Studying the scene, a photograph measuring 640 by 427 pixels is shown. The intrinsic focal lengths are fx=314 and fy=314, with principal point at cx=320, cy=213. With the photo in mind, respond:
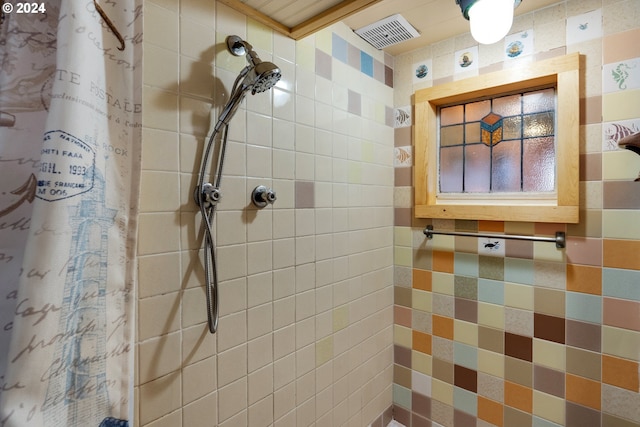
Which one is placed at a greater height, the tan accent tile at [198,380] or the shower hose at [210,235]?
the shower hose at [210,235]

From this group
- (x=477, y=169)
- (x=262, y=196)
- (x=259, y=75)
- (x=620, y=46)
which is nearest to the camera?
(x=259, y=75)

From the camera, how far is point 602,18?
49.4 inches

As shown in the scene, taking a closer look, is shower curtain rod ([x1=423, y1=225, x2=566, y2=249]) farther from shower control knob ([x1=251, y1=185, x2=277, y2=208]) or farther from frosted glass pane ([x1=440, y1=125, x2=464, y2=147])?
shower control knob ([x1=251, y1=185, x2=277, y2=208])

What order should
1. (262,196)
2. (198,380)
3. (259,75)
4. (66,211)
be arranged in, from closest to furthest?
1. (66,211)
2. (259,75)
3. (198,380)
4. (262,196)

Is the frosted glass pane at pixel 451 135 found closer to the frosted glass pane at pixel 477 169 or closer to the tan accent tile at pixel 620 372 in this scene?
the frosted glass pane at pixel 477 169

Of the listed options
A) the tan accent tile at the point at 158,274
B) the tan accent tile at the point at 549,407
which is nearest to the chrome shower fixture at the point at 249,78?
the tan accent tile at the point at 158,274

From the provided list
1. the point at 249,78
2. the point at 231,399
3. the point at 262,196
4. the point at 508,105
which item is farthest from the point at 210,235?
the point at 508,105

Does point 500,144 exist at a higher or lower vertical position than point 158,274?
higher

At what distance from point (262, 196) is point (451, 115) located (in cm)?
119

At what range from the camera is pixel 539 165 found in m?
1.46

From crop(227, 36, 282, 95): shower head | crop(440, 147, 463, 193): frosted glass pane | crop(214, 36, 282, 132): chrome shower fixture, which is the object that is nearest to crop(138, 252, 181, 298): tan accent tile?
crop(214, 36, 282, 132): chrome shower fixture

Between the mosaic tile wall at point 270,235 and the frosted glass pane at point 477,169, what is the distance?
410mm

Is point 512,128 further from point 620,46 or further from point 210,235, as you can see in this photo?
point 210,235

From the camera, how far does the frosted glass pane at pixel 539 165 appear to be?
4.70 feet
